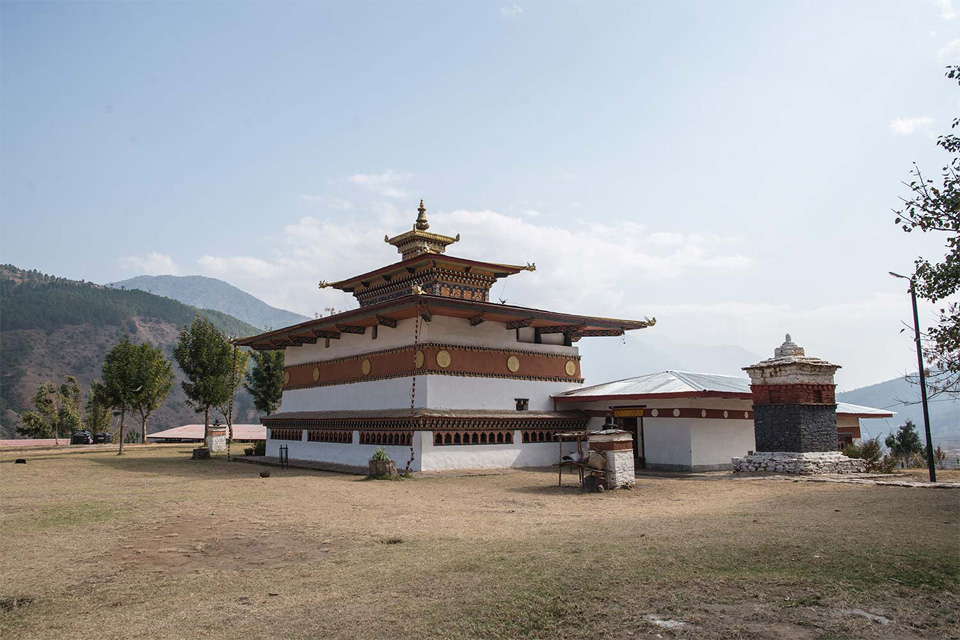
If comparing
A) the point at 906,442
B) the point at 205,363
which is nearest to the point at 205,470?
the point at 205,363

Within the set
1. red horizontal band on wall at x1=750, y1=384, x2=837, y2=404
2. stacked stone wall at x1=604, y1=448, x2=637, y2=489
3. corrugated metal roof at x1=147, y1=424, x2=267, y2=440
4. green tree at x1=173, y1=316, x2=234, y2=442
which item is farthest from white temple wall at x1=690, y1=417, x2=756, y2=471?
corrugated metal roof at x1=147, y1=424, x2=267, y2=440

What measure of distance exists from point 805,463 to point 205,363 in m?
33.3

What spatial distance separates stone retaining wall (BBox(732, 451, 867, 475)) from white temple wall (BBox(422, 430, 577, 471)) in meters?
7.17

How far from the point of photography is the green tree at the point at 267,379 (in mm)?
44688

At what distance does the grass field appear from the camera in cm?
542

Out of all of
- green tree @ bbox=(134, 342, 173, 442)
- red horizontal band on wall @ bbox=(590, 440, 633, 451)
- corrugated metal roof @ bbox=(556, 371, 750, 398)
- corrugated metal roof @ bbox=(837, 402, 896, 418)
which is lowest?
red horizontal band on wall @ bbox=(590, 440, 633, 451)

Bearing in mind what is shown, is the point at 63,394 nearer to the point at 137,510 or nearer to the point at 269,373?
the point at 269,373

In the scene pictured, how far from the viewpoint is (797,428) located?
18906 millimetres

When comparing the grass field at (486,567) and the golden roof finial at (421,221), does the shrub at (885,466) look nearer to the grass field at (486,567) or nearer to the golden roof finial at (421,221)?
the grass field at (486,567)

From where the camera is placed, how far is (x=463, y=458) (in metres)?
22.1

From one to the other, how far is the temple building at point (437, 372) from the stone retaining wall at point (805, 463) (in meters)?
6.82

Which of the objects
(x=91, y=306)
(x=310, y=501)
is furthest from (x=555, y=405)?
(x=91, y=306)

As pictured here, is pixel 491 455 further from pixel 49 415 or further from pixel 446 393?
pixel 49 415

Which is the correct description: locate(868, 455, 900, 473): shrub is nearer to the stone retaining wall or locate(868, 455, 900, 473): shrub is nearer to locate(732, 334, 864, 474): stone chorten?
the stone retaining wall
